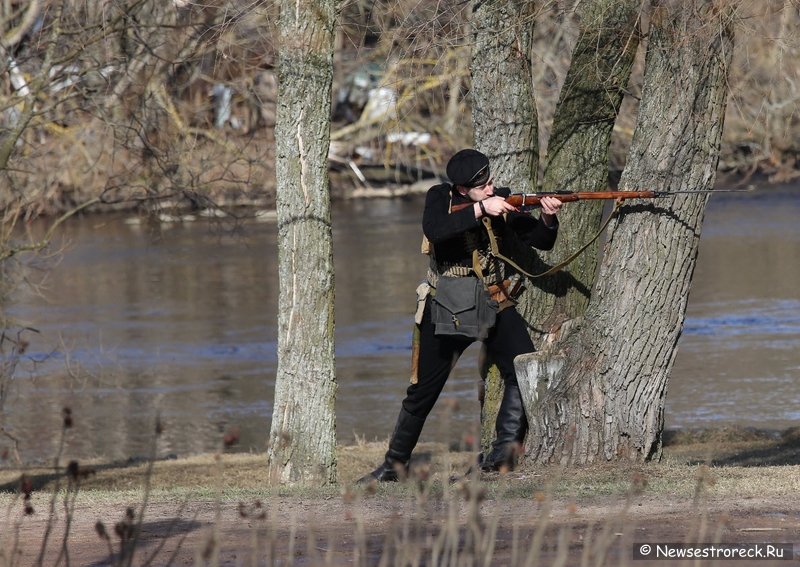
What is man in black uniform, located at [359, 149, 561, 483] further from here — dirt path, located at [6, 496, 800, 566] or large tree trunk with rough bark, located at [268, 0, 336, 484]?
dirt path, located at [6, 496, 800, 566]

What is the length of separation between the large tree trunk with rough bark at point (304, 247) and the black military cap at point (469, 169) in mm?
1395

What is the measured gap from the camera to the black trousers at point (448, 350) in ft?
25.6

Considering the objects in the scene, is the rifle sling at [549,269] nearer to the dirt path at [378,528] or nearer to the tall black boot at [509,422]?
the tall black boot at [509,422]

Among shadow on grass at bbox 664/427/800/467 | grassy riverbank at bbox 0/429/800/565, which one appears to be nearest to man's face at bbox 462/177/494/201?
grassy riverbank at bbox 0/429/800/565

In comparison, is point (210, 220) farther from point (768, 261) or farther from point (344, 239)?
point (344, 239)

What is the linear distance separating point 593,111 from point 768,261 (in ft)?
57.5

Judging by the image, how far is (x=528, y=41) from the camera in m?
8.49

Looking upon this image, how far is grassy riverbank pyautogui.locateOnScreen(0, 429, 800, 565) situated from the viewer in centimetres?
437

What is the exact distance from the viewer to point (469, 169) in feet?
24.5

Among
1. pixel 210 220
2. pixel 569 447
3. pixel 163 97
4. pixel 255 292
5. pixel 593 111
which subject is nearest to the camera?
pixel 569 447

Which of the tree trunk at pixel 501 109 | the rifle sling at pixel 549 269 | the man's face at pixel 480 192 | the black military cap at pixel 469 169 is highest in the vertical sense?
the tree trunk at pixel 501 109

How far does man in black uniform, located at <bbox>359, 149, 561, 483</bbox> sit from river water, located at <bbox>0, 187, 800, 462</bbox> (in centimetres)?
96

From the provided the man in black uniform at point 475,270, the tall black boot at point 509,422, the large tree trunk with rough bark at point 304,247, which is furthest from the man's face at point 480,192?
the large tree trunk with rough bark at point 304,247

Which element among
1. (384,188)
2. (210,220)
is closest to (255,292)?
(210,220)
